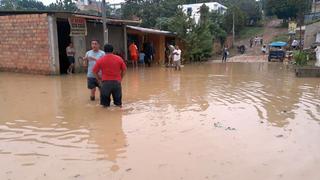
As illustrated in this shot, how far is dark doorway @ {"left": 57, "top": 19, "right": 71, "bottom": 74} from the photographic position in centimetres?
1783

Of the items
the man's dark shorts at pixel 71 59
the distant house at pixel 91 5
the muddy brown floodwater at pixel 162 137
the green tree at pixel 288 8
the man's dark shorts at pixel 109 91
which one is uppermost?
the green tree at pixel 288 8

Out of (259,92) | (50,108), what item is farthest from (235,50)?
(50,108)

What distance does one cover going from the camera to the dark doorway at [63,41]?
17828 millimetres

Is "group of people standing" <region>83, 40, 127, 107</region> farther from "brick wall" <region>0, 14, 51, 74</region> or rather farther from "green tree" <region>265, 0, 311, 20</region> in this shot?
"green tree" <region>265, 0, 311, 20</region>

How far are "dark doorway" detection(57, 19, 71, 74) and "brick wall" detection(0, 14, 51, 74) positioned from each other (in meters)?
1.63

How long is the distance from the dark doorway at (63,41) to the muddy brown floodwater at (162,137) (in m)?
7.56

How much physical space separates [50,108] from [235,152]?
4809 mm

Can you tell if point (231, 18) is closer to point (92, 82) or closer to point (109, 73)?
point (92, 82)

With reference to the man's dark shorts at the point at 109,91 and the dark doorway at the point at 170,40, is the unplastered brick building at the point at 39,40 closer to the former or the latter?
the man's dark shorts at the point at 109,91

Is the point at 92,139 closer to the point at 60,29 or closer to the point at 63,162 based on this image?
the point at 63,162

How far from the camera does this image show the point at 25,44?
1648 cm

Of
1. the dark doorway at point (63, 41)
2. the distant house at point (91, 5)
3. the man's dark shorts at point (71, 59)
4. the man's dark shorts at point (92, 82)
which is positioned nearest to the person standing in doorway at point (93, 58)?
the man's dark shorts at point (92, 82)

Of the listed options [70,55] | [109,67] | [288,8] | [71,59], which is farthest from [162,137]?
[288,8]

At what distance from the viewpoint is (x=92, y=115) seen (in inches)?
297
